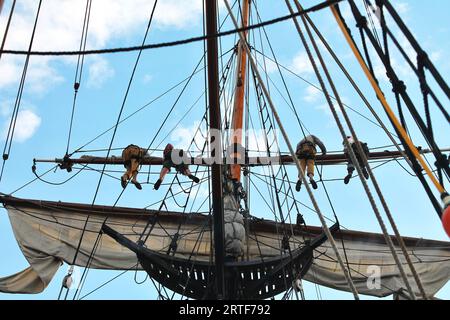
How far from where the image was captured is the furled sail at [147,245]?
939 centimetres

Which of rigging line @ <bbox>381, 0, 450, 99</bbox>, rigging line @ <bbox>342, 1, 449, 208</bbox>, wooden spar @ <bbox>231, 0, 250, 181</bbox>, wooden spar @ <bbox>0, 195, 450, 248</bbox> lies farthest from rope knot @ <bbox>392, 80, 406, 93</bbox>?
wooden spar @ <bbox>0, 195, 450, 248</bbox>

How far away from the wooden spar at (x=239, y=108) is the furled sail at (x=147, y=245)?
4.70 ft

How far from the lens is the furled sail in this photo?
939cm

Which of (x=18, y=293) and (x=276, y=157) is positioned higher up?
(x=276, y=157)

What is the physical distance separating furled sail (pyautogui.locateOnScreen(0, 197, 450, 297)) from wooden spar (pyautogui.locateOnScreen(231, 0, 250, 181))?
1433mm

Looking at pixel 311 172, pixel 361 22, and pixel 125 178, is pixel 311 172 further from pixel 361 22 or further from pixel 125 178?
pixel 361 22

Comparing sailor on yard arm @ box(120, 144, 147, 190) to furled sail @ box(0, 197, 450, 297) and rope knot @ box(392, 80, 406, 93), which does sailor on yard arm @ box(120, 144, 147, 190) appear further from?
rope knot @ box(392, 80, 406, 93)

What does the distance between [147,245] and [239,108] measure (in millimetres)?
2296

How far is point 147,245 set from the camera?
31.7 feet
